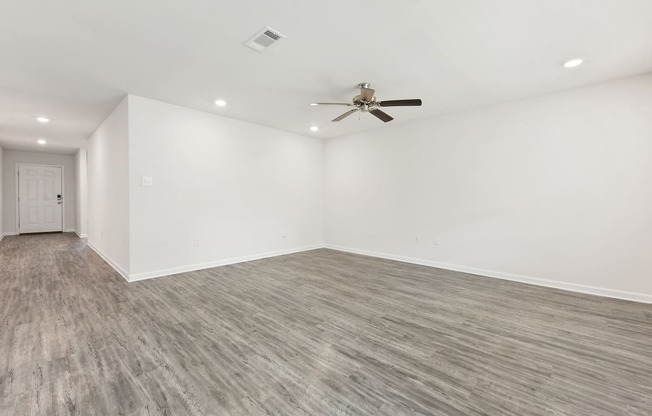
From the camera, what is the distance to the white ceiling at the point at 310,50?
2.12 m

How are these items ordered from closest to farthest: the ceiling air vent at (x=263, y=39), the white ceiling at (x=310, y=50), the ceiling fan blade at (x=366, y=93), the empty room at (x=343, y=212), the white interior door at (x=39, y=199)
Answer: the empty room at (x=343, y=212) < the white ceiling at (x=310, y=50) < the ceiling air vent at (x=263, y=39) < the ceiling fan blade at (x=366, y=93) < the white interior door at (x=39, y=199)

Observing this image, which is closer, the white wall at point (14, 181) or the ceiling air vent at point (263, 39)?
the ceiling air vent at point (263, 39)

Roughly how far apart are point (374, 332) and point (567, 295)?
2706 mm

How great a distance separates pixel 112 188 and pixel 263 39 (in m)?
3.75

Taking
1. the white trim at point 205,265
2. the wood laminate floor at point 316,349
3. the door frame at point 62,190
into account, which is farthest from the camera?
the door frame at point 62,190

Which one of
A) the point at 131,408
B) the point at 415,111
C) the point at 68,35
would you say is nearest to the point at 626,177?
the point at 415,111

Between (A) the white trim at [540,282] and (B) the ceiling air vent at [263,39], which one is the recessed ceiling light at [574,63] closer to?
(A) the white trim at [540,282]

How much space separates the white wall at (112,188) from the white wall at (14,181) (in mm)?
4358

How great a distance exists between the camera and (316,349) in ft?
6.96

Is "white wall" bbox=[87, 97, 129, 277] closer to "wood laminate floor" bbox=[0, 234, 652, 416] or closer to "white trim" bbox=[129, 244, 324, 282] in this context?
"white trim" bbox=[129, 244, 324, 282]

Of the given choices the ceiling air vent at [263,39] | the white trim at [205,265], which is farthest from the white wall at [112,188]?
the ceiling air vent at [263,39]

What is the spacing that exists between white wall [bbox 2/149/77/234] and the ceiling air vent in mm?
9743

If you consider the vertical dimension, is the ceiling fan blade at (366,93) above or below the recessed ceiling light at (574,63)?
below

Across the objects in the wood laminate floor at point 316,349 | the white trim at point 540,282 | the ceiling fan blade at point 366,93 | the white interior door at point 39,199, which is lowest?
the wood laminate floor at point 316,349
